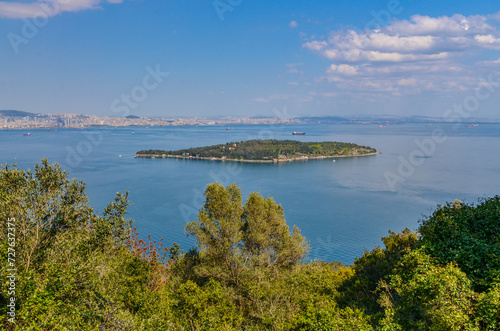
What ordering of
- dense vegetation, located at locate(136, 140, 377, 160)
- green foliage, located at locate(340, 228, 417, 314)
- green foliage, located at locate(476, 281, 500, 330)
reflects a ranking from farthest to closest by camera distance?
dense vegetation, located at locate(136, 140, 377, 160), green foliage, located at locate(340, 228, 417, 314), green foliage, located at locate(476, 281, 500, 330)

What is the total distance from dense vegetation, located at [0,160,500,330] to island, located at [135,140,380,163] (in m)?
88.8

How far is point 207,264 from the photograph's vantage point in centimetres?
1360

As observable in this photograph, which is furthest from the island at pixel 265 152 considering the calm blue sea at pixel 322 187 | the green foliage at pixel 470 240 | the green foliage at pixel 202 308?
the green foliage at pixel 202 308

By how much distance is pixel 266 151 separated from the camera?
351ft

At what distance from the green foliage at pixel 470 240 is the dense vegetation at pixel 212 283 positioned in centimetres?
3

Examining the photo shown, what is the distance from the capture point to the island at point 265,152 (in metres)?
104

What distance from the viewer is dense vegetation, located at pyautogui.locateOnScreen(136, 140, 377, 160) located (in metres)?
105

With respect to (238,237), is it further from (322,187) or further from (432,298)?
(322,187)

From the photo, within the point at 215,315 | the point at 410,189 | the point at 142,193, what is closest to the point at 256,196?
the point at 215,315

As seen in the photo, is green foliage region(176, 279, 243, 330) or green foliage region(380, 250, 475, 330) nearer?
green foliage region(380, 250, 475, 330)

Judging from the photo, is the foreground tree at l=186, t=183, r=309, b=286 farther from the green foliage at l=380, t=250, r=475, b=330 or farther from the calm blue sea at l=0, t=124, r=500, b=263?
the calm blue sea at l=0, t=124, r=500, b=263

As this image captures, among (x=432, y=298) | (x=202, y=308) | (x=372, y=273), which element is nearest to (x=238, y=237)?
(x=202, y=308)

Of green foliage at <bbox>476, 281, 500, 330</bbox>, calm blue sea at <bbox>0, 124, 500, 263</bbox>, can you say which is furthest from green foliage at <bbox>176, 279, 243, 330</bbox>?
calm blue sea at <bbox>0, 124, 500, 263</bbox>

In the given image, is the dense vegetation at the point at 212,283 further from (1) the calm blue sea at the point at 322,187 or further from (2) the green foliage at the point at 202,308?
(1) the calm blue sea at the point at 322,187
